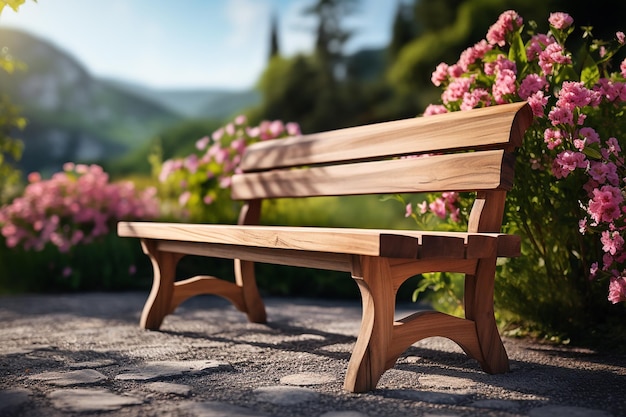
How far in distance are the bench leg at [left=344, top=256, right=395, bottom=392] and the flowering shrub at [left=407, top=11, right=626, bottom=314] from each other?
0.95 meters

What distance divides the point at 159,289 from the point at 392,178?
142 centimetres

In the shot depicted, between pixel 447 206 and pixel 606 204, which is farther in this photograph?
pixel 447 206

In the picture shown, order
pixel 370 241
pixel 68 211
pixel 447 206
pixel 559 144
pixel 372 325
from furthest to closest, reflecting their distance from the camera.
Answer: pixel 68 211, pixel 447 206, pixel 559 144, pixel 372 325, pixel 370 241

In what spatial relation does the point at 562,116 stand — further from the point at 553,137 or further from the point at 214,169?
the point at 214,169

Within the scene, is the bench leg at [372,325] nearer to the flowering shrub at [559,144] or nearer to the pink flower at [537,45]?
the flowering shrub at [559,144]

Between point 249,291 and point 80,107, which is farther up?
point 80,107

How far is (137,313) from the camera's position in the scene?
14.5ft

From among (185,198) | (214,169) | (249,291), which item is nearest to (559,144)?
(249,291)

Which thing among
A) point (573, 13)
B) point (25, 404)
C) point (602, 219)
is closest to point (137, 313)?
point (25, 404)

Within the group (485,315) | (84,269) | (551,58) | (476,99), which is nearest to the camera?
(485,315)

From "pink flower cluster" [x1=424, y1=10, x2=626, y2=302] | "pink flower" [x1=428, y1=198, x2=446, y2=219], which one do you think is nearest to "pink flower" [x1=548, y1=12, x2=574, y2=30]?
"pink flower cluster" [x1=424, y1=10, x2=626, y2=302]

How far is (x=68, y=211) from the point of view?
615cm

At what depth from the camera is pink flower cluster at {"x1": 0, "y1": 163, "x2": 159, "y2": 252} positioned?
6.06 m

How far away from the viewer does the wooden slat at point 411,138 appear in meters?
2.67
